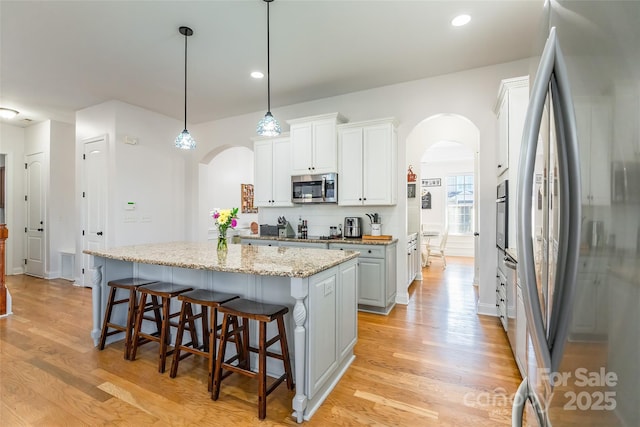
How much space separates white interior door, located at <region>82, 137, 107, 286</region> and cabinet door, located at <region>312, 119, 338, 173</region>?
3.38 metres

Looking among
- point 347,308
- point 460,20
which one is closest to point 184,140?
A: point 347,308

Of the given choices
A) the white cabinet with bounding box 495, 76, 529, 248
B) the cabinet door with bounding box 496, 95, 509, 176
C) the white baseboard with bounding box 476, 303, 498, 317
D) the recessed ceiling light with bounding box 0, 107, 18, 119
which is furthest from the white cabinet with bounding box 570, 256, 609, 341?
the recessed ceiling light with bounding box 0, 107, 18, 119

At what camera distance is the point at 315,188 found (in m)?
4.32

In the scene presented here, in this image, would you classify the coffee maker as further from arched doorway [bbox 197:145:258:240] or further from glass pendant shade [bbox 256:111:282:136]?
arched doorway [bbox 197:145:258:240]

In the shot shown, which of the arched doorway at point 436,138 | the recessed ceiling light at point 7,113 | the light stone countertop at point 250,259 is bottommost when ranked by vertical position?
the light stone countertop at point 250,259

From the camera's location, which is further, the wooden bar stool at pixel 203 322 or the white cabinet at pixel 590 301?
the wooden bar stool at pixel 203 322

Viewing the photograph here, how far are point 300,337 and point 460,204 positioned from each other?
7963 mm

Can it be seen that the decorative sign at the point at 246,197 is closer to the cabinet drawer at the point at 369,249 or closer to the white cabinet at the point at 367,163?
the white cabinet at the point at 367,163

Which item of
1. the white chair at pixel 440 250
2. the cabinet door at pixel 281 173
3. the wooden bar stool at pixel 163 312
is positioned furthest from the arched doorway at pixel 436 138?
the wooden bar stool at pixel 163 312

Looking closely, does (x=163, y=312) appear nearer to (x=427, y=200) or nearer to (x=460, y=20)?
(x=460, y=20)

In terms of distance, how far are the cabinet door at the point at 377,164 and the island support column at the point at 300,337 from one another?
7.70 ft

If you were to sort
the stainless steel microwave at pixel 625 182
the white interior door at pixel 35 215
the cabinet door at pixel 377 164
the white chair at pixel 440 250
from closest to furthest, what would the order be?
the stainless steel microwave at pixel 625 182 → the cabinet door at pixel 377 164 → the white interior door at pixel 35 215 → the white chair at pixel 440 250

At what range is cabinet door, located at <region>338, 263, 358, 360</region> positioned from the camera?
2.32 metres

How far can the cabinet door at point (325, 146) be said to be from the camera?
4.12 metres
